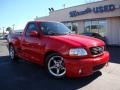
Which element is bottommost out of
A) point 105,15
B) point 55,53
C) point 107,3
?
point 55,53

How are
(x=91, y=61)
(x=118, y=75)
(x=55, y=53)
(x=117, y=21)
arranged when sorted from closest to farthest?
(x=91, y=61) < (x=55, y=53) < (x=118, y=75) < (x=117, y=21)

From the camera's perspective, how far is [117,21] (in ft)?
67.5

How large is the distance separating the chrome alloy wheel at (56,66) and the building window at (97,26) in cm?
1690

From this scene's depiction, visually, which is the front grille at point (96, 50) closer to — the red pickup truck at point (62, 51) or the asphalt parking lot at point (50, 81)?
the red pickup truck at point (62, 51)

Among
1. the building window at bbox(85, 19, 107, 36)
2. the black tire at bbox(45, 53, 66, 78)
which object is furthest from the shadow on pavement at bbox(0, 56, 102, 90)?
the building window at bbox(85, 19, 107, 36)

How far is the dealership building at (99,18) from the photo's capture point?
66.5 ft

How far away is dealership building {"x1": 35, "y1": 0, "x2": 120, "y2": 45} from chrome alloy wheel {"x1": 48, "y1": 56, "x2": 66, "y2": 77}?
603 inches

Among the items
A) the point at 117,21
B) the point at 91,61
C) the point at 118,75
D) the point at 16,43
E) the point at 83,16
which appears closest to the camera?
the point at 91,61

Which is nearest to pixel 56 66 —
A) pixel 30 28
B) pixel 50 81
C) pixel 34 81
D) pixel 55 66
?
pixel 55 66

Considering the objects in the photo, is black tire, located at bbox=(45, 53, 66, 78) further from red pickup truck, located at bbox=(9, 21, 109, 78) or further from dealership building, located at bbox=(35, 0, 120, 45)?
dealership building, located at bbox=(35, 0, 120, 45)

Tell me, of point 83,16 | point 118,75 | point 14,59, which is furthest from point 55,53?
point 83,16

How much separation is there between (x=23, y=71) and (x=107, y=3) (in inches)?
641

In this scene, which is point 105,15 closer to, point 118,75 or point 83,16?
point 83,16

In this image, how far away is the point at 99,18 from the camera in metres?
22.0
